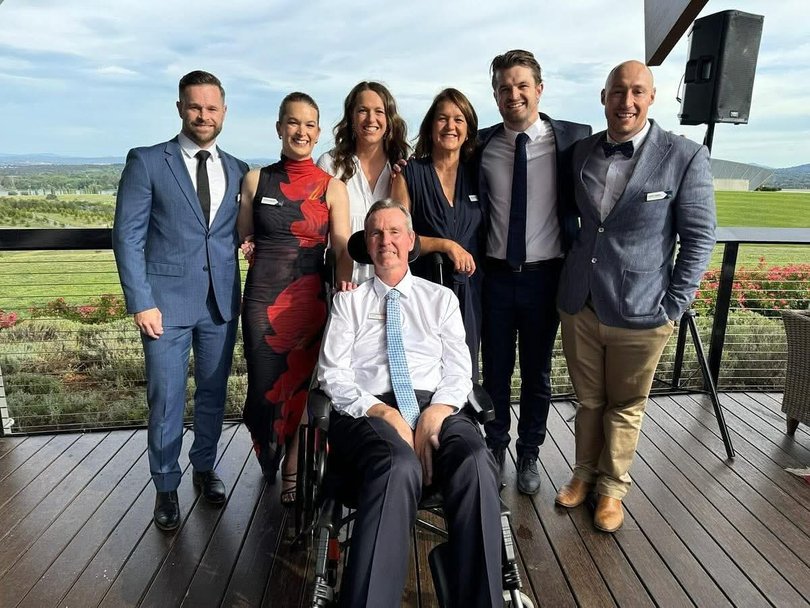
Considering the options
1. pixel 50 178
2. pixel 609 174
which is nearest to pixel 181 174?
pixel 609 174

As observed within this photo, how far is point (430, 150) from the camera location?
271cm

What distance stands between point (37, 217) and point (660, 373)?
10.0m

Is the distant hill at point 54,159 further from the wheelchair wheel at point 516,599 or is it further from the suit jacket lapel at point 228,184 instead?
the wheelchair wheel at point 516,599

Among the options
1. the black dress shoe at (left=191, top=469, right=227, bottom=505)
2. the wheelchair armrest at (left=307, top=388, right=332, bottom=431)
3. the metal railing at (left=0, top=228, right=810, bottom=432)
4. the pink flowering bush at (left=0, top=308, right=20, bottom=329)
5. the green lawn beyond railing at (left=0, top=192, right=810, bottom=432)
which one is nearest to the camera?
the wheelchair armrest at (left=307, top=388, right=332, bottom=431)

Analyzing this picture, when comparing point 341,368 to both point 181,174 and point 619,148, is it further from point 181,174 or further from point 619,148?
point 619,148

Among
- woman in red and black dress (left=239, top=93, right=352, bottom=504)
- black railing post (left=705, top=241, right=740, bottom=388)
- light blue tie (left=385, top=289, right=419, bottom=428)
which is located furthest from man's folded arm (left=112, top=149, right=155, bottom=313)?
black railing post (left=705, top=241, right=740, bottom=388)

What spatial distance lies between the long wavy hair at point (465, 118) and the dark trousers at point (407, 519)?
53.7 inches

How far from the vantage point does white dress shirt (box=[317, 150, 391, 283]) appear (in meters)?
2.74

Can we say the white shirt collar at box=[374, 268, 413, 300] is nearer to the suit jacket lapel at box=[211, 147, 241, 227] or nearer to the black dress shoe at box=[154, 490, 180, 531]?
the suit jacket lapel at box=[211, 147, 241, 227]

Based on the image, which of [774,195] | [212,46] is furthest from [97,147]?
[774,195]

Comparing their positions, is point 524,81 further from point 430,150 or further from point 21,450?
point 21,450

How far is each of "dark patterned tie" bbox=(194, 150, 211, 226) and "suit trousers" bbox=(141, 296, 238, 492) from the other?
0.39 meters

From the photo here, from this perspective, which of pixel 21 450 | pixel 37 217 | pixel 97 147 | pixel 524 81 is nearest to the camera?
pixel 524 81

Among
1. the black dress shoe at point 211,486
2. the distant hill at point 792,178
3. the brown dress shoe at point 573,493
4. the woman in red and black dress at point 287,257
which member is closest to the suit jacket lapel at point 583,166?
the woman in red and black dress at point 287,257
